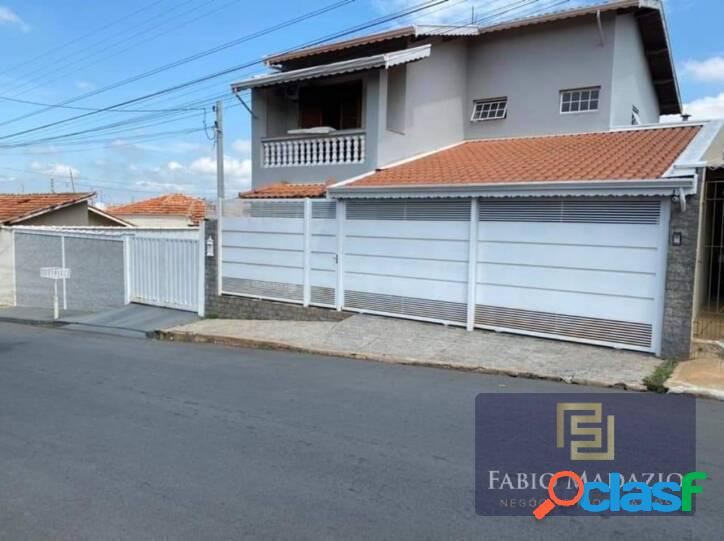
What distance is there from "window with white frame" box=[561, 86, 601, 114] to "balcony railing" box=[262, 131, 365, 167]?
16.6 feet

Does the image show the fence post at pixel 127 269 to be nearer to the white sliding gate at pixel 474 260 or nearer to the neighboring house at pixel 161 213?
the white sliding gate at pixel 474 260

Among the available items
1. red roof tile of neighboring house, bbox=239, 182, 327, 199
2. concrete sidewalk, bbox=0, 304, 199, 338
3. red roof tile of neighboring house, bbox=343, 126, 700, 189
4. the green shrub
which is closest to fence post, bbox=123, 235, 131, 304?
concrete sidewalk, bbox=0, 304, 199, 338

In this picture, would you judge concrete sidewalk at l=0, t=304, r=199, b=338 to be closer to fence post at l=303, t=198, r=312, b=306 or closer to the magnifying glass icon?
fence post at l=303, t=198, r=312, b=306

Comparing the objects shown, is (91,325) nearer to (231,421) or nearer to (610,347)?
(231,421)

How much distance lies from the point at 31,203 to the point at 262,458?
19.9m

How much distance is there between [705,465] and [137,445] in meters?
4.59

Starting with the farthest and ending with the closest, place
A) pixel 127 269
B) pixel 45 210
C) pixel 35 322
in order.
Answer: pixel 45 210, pixel 127 269, pixel 35 322

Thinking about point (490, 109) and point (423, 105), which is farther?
point (490, 109)

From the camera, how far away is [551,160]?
10.1m

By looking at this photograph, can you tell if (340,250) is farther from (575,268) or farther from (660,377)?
(660,377)

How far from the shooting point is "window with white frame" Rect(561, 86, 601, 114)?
43.2ft

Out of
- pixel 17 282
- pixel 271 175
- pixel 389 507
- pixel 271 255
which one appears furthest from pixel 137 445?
pixel 17 282

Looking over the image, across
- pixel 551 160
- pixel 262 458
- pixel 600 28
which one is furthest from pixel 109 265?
pixel 600 28

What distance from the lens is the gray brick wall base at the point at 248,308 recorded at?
1132 cm
